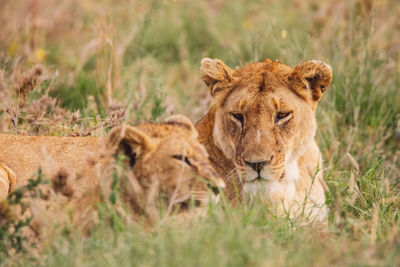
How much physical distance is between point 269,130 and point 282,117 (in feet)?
0.66

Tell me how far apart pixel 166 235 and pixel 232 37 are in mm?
7645

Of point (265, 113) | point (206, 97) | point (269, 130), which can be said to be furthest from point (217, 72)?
point (206, 97)

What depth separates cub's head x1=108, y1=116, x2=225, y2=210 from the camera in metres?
3.92

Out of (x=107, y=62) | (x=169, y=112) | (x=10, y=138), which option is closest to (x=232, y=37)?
(x=107, y=62)

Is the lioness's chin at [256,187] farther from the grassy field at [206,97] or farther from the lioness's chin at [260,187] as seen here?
the grassy field at [206,97]

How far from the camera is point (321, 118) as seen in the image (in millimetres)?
7145

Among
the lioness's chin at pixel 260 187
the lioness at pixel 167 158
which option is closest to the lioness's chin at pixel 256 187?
the lioness's chin at pixel 260 187

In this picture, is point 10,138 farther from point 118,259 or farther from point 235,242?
point 235,242

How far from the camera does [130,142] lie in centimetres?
391

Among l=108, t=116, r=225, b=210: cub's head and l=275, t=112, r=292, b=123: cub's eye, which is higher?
l=275, t=112, r=292, b=123: cub's eye

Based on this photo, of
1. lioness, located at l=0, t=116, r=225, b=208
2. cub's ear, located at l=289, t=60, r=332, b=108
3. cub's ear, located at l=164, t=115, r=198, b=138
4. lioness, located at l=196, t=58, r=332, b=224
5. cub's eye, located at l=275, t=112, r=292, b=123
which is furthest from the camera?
cub's ear, located at l=289, t=60, r=332, b=108

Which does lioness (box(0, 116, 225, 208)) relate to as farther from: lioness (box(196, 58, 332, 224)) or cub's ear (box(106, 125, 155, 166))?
lioness (box(196, 58, 332, 224))

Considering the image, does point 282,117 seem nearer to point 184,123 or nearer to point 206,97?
point 184,123

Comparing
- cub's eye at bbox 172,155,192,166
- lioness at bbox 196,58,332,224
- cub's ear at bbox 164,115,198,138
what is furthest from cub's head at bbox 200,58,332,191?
cub's eye at bbox 172,155,192,166
